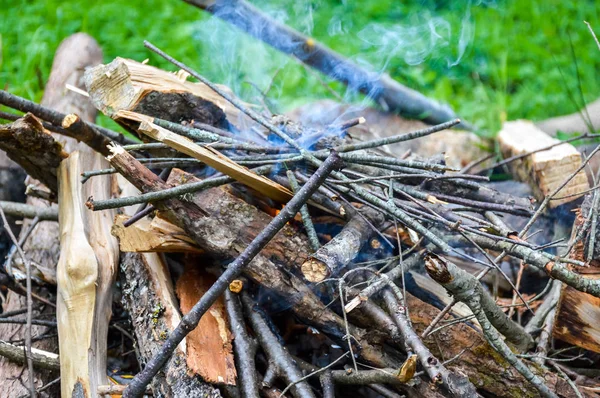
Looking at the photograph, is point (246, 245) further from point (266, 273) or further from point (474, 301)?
point (474, 301)

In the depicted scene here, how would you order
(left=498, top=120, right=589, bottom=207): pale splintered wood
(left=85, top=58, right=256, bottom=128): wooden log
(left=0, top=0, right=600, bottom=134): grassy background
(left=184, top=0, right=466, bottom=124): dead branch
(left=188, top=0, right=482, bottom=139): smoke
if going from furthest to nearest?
1. (left=0, top=0, right=600, bottom=134): grassy background
2. (left=188, top=0, right=482, bottom=139): smoke
3. (left=184, top=0, right=466, bottom=124): dead branch
4. (left=498, top=120, right=589, bottom=207): pale splintered wood
5. (left=85, top=58, right=256, bottom=128): wooden log

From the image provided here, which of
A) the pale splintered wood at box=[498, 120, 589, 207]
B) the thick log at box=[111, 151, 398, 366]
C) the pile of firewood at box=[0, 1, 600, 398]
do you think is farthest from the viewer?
the pale splintered wood at box=[498, 120, 589, 207]

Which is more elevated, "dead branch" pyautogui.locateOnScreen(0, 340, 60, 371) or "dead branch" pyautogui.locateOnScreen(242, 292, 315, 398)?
"dead branch" pyautogui.locateOnScreen(242, 292, 315, 398)

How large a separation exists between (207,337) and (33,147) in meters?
1.05

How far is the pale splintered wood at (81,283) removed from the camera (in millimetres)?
1950

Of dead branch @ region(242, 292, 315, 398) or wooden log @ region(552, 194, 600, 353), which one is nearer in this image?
dead branch @ region(242, 292, 315, 398)

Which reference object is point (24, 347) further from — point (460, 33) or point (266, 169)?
point (460, 33)

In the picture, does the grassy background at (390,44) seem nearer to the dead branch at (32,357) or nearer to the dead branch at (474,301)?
the dead branch at (32,357)

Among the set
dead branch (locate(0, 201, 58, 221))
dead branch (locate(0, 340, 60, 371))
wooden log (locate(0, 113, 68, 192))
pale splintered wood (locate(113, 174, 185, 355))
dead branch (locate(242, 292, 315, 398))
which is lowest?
dead branch (locate(0, 340, 60, 371))

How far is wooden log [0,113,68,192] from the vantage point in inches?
80.7

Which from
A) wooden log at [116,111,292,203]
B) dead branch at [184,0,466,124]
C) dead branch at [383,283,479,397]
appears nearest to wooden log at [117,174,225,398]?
wooden log at [116,111,292,203]

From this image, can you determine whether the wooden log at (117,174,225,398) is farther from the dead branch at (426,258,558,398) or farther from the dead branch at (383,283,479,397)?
the dead branch at (426,258,558,398)

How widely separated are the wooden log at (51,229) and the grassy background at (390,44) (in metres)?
0.61

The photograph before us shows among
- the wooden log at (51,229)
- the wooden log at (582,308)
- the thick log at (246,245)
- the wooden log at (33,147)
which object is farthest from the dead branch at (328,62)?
the wooden log at (582,308)
